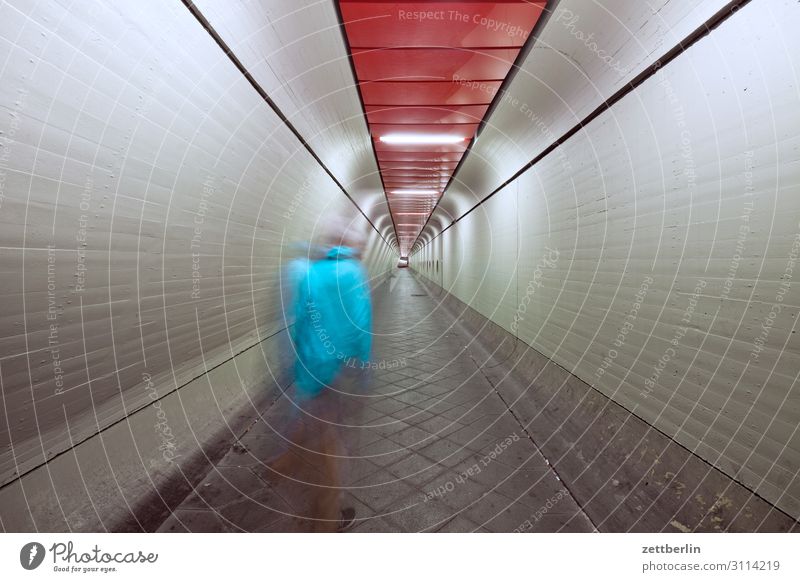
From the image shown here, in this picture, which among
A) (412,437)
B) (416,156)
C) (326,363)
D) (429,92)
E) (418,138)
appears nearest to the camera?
(412,437)

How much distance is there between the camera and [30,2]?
146 centimetres

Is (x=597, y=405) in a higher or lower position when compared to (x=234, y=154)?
lower

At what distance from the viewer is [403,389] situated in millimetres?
4676

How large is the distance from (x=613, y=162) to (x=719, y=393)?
1.83 m

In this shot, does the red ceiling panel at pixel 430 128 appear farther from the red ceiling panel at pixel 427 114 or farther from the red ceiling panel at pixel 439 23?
the red ceiling panel at pixel 439 23

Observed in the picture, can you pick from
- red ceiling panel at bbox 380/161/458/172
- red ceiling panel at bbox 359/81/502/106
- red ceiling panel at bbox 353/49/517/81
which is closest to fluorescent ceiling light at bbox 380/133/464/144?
red ceiling panel at bbox 359/81/502/106

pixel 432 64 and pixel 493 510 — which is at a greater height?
pixel 432 64

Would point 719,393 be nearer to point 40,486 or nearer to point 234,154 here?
point 40,486

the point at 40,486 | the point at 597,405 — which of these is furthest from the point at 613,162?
the point at 40,486

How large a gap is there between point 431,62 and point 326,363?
175 inches

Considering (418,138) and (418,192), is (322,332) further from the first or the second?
(418,192)

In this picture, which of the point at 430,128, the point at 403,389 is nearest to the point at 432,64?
the point at 430,128

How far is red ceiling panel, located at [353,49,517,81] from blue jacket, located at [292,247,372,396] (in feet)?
11.9

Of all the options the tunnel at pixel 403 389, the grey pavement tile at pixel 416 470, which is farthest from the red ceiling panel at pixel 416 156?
the grey pavement tile at pixel 416 470
